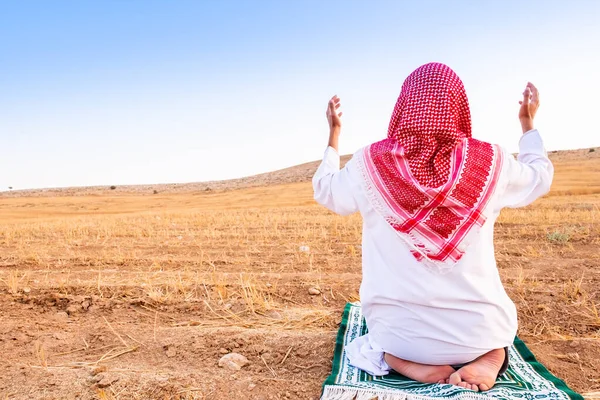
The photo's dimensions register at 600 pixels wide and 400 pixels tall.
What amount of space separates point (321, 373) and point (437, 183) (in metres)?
1.48

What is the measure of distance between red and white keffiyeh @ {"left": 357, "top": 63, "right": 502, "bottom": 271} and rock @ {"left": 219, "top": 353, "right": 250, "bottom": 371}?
4.81 ft

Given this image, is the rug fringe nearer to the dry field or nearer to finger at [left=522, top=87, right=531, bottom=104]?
the dry field

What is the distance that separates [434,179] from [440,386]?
113 cm

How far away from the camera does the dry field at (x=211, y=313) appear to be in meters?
3.28

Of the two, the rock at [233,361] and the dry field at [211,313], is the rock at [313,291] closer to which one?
the dry field at [211,313]

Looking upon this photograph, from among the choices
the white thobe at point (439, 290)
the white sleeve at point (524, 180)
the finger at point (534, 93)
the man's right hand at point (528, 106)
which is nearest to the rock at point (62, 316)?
the white thobe at point (439, 290)

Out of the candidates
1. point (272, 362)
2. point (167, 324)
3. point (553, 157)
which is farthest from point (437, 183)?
point (553, 157)

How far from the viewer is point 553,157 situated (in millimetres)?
55281

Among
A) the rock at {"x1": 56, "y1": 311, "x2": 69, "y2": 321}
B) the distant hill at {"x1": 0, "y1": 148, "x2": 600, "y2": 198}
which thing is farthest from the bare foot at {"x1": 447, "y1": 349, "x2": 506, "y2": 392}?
the distant hill at {"x1": 0, "y1": 148, "x2": 600, "y2": 198}

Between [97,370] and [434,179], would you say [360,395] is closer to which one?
[434,179]

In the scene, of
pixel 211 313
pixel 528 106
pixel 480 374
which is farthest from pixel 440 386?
pixel 211 313

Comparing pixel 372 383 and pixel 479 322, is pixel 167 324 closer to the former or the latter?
pixel 372 383

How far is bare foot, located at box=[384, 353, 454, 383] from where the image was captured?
2928 mm

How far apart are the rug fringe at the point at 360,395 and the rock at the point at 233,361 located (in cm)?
82
